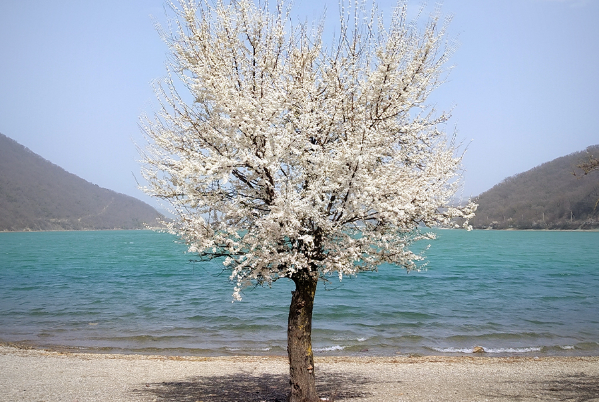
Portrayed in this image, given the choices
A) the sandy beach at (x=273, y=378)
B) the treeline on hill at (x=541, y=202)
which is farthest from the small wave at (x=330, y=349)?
the treeline on hill at (x=541, y=202)

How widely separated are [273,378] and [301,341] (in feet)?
15.2

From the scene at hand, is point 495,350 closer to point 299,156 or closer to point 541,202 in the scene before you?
point 299,156

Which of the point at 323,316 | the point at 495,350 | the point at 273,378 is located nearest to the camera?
the point at 273,378

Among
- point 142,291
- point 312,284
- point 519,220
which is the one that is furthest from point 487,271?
point 519,220

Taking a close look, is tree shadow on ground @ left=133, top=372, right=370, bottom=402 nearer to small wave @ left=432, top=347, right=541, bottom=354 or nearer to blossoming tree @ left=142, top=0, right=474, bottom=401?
blossoming tree @ left=142, top=0, right=474, bottom=401

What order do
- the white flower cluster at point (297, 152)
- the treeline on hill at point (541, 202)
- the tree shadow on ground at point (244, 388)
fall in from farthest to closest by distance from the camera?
the treeline on hill at point (541, 202)
the tree shadow on ground at point (244, 388)
the white flower cluster at point (297, 152)

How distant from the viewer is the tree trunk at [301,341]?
724cm

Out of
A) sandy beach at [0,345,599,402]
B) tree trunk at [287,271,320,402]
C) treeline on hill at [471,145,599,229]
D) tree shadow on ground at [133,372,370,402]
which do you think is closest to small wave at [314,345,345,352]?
sandy beach at [0,345,599,402]

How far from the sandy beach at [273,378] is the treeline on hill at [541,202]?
125 meters

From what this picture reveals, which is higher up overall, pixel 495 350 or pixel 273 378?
pixel 273 378

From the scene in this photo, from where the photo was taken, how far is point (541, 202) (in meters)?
144

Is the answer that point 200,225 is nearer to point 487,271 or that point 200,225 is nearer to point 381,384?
point 381,384

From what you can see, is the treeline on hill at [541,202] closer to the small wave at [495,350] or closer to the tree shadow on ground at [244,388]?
the small wave at [495,350]

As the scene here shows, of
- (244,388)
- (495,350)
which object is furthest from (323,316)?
(244,388)
